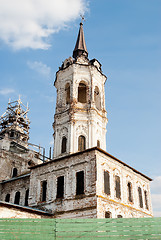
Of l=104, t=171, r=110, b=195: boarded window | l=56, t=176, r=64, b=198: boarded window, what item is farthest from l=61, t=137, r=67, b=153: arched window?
l=104, t=171, r=110, b=195: boarded window

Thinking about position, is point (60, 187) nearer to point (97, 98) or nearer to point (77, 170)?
point (77, 170)

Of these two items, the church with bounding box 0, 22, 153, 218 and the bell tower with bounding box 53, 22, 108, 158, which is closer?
the church with bounding box 0, 22, 153, 218

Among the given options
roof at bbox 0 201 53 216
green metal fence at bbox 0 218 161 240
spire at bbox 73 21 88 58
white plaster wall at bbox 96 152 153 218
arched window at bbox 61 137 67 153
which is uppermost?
spire at bbox 73 21 88 58

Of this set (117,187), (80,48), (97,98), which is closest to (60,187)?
(117,187)

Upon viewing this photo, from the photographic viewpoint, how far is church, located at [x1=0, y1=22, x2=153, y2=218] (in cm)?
1978

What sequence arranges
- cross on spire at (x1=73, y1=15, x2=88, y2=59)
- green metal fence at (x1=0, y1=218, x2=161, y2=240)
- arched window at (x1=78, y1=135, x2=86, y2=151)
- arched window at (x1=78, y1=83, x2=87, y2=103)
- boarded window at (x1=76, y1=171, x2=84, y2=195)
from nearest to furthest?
green metal fence at (x1=0, y1=218, x2=161, y2=240) → boarded window at (x1=76, y1=171, x2=84, y2=195) → arched window at (x1=78, y1=135, x2=86, y2=151) → arched window at (x1=78, y1=83, x2=87, y2=103) → cross on spire at (x1=73, y1=15, x2=88, y2=59)

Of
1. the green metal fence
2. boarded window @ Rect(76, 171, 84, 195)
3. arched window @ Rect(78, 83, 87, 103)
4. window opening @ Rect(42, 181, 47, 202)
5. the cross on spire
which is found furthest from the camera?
the cross on spire

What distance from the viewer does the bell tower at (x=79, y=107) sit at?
26078 millimetres

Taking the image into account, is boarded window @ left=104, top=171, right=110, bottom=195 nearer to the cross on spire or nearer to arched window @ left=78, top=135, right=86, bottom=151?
arched window @ left=78, top=135, right=86, bottom=151

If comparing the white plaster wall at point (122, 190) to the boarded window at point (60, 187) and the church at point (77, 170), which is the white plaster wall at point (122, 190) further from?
the boarded window at point (60, 187)

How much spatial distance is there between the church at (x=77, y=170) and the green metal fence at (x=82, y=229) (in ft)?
20.8

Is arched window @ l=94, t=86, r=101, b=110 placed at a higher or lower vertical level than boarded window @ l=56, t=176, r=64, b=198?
higher

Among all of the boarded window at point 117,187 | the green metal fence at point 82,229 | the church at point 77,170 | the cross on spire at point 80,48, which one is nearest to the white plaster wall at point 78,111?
the church at point 77,170

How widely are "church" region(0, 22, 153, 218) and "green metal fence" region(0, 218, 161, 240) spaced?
249 inches
